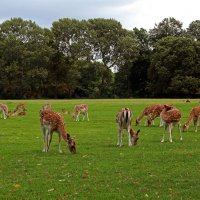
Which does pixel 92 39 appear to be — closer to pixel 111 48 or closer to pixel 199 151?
pixel 111 48

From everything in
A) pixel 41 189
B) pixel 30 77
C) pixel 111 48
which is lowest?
pixel 41 189

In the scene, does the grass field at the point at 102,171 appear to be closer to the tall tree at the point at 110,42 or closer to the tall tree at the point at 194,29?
the tall tree at the point at 110,42

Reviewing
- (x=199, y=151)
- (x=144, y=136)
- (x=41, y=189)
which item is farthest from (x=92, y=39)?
(x=41, y=189)

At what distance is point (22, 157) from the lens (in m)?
15.6

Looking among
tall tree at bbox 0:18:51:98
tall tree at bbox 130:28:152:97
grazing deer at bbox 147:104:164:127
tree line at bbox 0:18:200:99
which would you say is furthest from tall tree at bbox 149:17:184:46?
grazing deer at bbox 147:104:164:127

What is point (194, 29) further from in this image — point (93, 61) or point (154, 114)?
point (154, 114)

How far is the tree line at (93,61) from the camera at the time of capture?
8344cm

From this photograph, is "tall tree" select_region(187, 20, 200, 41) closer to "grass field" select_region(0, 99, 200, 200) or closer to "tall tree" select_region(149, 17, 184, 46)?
"tall tree" select_region(149, 17, 184, 46)

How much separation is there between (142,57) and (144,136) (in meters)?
74.5

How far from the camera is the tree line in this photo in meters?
83.4

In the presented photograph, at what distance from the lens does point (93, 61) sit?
9312 cm

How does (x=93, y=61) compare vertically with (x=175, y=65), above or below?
above

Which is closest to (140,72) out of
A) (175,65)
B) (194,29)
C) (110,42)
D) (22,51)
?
(110,42)

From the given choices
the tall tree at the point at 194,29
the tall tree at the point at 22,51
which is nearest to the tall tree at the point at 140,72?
the tall tree at the point at 194,29
